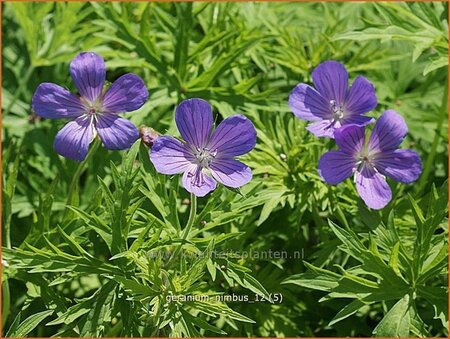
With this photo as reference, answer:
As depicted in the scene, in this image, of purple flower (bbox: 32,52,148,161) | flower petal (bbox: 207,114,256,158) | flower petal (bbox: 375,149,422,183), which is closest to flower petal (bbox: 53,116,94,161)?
purple flower (bbox: 32,52,148,161)

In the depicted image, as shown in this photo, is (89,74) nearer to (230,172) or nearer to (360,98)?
(230,172)

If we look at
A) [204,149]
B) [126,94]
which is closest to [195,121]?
[204,149]

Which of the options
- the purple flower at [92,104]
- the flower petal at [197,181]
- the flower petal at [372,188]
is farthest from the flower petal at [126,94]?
the flower petal at [372,188]

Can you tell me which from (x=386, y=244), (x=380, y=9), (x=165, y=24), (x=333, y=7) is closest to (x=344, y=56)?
(x=333, y=7)

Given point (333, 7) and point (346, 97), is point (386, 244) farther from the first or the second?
point (333, 7)

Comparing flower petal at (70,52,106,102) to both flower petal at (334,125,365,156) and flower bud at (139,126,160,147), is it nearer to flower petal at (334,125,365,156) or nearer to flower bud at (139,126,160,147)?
flower bud at (139,126,160,147)
